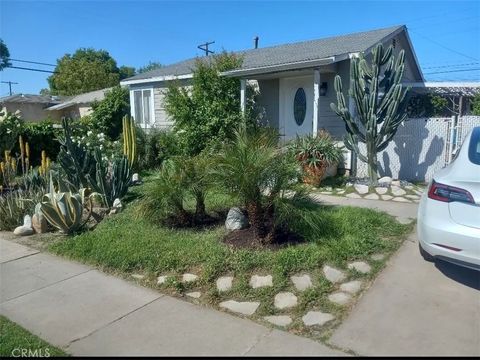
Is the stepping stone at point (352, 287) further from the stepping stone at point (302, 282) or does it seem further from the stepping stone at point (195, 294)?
the stepping stone at point (195, 294)

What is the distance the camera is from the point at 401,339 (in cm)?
279

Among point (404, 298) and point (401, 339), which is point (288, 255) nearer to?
point (404, 298)

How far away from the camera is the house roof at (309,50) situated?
10047 millimetres

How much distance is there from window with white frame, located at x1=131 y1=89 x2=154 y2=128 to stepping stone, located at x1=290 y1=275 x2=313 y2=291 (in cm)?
1350

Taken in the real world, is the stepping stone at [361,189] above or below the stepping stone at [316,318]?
above

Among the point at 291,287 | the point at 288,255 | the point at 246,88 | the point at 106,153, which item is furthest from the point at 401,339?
the point at 246,88

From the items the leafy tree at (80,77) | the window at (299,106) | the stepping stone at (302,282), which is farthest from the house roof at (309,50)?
the leafy tree at (80,77)

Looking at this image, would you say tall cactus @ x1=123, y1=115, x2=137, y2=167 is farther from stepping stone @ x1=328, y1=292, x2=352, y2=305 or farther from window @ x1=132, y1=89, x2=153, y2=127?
window @ x1=132, y1=89, x2=153, y2=127

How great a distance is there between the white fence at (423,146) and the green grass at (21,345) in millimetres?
7743

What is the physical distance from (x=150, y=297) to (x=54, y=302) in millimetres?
928

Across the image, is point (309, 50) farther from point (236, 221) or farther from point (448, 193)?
point (448, 193)

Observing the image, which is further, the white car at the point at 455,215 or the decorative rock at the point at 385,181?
the decorative rock at the point at 385,181

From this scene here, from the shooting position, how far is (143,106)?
16.6 metres

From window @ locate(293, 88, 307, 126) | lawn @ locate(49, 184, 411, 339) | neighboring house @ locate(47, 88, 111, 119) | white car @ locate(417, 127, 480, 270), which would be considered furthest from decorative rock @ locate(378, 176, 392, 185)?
neighboring house @ locate(47, 88, 111, 119)
